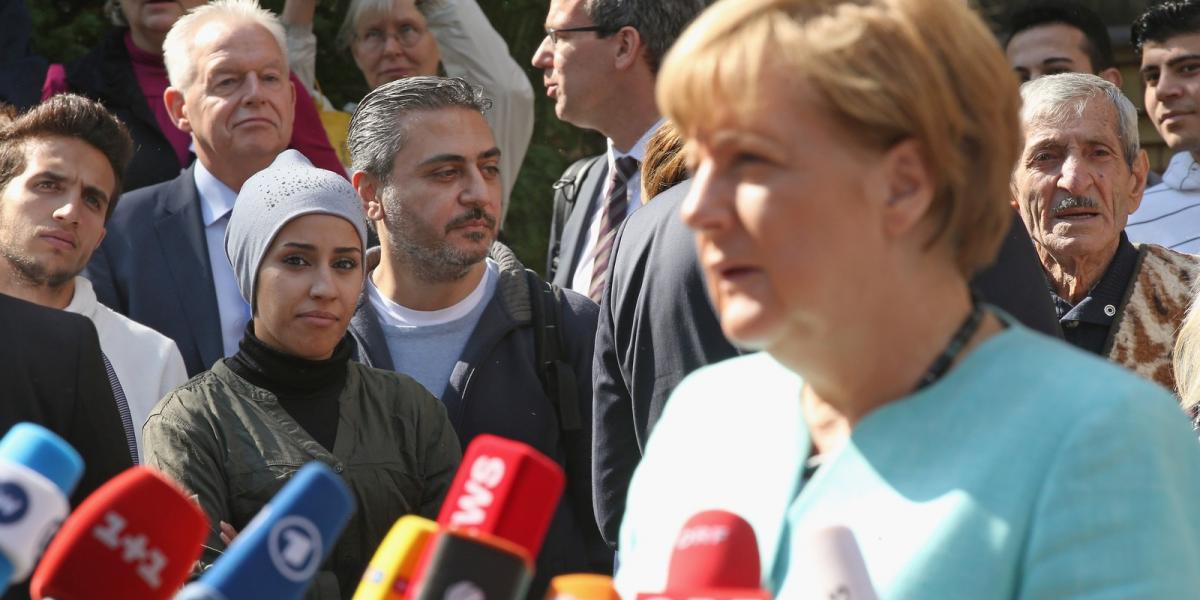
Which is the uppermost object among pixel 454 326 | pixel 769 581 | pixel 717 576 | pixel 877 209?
pixel 877 209

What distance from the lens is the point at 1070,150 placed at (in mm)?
4637

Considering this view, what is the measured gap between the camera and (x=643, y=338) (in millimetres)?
3404

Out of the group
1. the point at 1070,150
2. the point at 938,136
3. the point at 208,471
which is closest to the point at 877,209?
the point at 938,136

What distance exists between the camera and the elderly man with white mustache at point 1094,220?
4461 millimetres

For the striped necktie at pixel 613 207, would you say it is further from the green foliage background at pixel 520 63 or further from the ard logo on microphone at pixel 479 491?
the ard logo on microphone at pixel 479 491

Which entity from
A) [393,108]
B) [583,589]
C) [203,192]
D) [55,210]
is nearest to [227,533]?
[55,210]

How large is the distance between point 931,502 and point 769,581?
0.83ft

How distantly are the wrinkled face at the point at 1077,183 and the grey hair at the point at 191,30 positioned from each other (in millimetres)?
2642

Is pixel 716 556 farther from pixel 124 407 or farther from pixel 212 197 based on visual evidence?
pixel 212 197

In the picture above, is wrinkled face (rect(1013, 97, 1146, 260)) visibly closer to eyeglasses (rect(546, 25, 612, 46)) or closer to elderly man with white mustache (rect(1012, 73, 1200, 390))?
elderly man with white mustache (rect(1012, 73, 1200, 390))

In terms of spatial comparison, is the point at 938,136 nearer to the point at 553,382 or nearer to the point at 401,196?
the point at 553,382

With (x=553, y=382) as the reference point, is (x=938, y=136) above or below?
above

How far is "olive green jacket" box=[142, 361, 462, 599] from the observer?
11.9ft

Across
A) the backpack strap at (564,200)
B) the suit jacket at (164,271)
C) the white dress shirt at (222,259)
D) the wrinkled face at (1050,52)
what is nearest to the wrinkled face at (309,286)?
the white dress shirt at (222,259)
